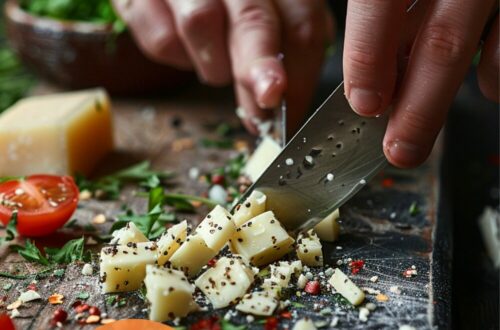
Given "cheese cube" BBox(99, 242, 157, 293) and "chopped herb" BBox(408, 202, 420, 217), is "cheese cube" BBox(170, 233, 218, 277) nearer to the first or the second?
"cheese cube" BBox(99, 242, 157, 293)

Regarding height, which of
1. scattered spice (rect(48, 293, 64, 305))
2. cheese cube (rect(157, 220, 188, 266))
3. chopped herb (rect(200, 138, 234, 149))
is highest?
cheese cube (rect(157, 220, 188, 266))

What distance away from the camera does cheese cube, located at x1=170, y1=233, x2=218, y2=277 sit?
5.43 feet

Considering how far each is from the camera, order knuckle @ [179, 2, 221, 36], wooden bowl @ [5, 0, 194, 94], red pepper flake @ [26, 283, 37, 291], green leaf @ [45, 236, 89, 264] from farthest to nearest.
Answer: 1. wooden bowl @ [5, 0, 194, 94]
2. knuckle @ [179, 2, 221, 36]
3. green leaf @ [45, 236, 89, 264]
4. red pepper flake @ [26, 283, 37, 291]

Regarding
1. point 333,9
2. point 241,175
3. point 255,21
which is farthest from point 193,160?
point 333,9

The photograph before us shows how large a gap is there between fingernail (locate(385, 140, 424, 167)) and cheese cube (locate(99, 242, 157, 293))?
57 centimetres

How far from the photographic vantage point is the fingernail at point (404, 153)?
1599mm

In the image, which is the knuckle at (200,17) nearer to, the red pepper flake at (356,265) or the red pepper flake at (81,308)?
the red pepper flake at (356,265)

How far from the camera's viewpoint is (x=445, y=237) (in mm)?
1969

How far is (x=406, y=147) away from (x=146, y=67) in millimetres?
1515

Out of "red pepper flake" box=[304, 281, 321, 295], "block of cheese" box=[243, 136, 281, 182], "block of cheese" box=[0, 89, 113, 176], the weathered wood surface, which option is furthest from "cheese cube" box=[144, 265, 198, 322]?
"block of cheese" box=[0, 89, 113, 176]

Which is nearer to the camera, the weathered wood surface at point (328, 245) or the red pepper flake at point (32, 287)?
the weathered wood surface at point (328, 245)

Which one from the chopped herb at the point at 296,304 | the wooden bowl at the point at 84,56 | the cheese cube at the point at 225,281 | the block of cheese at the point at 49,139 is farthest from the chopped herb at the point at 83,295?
the wooden bowl at the point at 84,56

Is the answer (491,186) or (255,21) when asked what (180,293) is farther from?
(491,186)

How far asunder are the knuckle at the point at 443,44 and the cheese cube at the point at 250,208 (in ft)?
1.81
